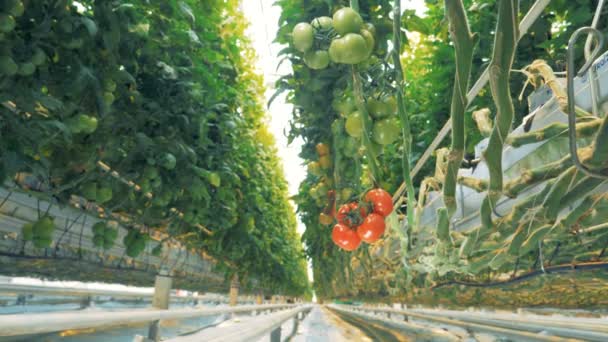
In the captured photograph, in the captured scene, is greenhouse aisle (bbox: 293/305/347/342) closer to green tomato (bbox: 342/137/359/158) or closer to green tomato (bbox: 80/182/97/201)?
green tomato (bbox: 80/182/97/201)

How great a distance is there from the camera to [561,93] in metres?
1.32

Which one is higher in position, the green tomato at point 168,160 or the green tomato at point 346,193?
the green tomato at point 168,160

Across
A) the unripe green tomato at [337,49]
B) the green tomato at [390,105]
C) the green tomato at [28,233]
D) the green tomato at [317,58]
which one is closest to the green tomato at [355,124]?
the green tomato at [390,105]

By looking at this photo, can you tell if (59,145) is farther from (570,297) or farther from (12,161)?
(570,297)

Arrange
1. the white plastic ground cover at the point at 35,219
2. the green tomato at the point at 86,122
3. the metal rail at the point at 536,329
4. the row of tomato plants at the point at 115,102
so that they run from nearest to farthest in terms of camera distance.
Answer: the row of tomato plants at the point at 115,102, the green tomato at the point at 86,122, the metal rail at the point at 536,329, the white plastic ground cover at the point at 35,219

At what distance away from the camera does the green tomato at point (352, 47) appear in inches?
47.7

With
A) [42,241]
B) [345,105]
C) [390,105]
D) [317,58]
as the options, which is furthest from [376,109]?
[42,241]

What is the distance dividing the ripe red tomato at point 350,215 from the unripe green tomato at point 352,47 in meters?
0.96

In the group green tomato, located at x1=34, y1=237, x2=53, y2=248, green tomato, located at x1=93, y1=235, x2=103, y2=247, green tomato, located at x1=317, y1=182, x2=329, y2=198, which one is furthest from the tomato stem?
green tomato, located at x1=93, y1=235, x2=103, y2=247

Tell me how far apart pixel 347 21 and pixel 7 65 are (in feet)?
4.95

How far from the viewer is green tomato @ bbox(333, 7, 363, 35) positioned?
4.01 ft

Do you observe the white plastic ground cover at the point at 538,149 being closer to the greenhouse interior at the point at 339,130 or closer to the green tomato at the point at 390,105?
the greenhouse interior at the point at 339,130

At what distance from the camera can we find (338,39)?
1.25m

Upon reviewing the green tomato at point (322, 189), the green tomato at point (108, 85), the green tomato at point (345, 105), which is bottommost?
the green tomato at point (322, 189)
